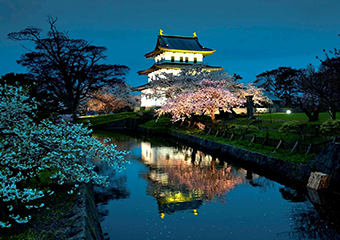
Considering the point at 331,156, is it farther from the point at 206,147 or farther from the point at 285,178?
the point at 206,147

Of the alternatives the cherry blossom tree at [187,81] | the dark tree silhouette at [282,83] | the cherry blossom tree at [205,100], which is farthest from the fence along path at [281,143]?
the dark tree silhouette at [282,83]

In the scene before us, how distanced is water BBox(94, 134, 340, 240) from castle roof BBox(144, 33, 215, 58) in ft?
152

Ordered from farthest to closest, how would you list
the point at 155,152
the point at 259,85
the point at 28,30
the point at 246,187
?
the point at 259,85, the point at 28,30, the point at 155,152, the point at 246,187

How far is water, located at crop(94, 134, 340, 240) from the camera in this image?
9414 millimetres

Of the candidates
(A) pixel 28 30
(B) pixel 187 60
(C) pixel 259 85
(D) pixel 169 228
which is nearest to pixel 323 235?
(D) pixel 169 228

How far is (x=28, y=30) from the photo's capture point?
33.8 metres

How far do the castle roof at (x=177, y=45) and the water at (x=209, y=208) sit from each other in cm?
4625

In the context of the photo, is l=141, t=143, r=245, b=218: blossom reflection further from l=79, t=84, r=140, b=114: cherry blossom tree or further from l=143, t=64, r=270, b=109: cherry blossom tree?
l=79, t=84, r=140, b=114: cherry blossom tree

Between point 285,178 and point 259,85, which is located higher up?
point 259,85

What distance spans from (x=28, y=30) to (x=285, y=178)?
104ft

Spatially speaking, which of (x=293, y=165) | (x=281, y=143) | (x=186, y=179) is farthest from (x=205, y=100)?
(x=293, y=165)

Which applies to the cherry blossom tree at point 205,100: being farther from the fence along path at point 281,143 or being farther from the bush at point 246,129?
the bush at point 246,129

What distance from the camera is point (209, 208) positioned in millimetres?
11312

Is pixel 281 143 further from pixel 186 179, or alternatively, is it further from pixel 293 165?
pixel 186 179
